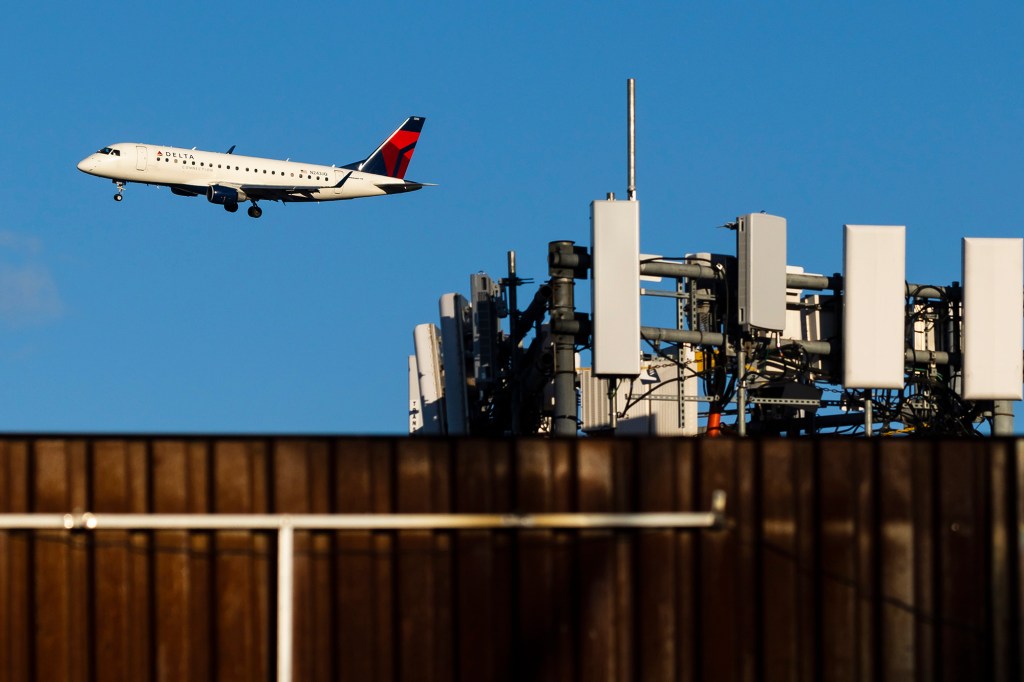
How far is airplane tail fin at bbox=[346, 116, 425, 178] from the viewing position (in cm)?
9706

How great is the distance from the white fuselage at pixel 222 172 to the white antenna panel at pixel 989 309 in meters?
53.8

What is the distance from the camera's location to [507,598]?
1402cm

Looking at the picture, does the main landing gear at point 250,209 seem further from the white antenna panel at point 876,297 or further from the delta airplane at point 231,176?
the white antenna panel at point 876,297

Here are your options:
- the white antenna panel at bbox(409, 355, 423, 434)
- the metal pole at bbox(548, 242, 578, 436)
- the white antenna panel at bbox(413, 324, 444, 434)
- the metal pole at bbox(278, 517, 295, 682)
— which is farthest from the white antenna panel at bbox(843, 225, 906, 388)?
the metal pole at bbox(278, 517, 295, 682)

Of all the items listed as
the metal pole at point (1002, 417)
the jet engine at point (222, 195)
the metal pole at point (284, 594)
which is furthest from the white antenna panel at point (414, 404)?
the jet engine at point (222, 195)

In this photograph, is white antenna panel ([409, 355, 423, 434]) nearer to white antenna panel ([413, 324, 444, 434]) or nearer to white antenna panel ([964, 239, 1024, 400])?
white antenna panel ([413, 324, 444, 434])

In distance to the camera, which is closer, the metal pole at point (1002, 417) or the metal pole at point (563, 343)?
the metal pole at point (563, 343)

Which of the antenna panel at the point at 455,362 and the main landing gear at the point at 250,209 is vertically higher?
the main landing gear at the point at 250,209

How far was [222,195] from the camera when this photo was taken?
3125 inches

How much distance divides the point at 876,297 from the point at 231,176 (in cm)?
5503

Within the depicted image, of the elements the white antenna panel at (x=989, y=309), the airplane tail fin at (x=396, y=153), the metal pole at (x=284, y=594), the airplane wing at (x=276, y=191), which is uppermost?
the airplane tail fin at (x=396, y=153)

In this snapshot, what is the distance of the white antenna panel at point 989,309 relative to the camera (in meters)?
33.8

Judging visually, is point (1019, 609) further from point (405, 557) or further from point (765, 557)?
point (405, 557)

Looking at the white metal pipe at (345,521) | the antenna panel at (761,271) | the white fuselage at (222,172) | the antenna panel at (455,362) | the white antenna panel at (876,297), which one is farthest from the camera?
the white fuselage at (222,172)
